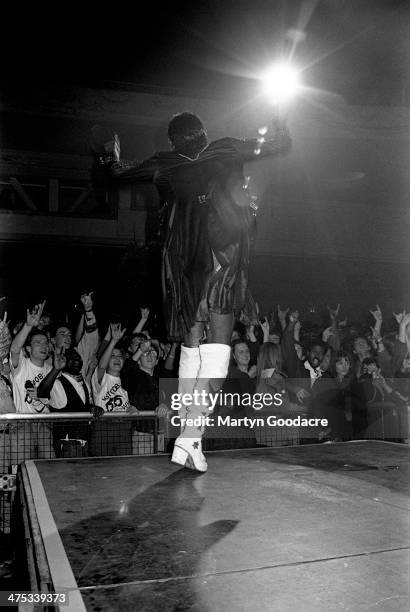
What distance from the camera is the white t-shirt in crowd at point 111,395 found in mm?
4582

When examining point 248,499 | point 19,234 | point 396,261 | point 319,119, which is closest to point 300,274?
point 396,261

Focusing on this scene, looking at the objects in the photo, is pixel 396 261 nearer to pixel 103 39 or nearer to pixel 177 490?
pixel 103 39

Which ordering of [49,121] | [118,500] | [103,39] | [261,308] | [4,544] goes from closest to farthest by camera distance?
[118,500] < [4,544] < [103,39] < [49,121] < [261,308]

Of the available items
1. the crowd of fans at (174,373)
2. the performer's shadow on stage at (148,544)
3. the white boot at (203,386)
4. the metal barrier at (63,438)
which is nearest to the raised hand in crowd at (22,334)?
the crowd of fans at (174,373)

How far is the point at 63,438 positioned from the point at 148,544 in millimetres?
2577

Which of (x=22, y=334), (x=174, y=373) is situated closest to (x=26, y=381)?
(x=22, y=334)

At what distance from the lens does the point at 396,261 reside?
12359 millimetres

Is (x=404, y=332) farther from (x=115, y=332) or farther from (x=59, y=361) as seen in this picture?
(x=59, y=361)

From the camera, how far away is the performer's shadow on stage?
134 centimetres

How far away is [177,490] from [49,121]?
879 centimetres

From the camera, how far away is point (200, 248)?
269 cm

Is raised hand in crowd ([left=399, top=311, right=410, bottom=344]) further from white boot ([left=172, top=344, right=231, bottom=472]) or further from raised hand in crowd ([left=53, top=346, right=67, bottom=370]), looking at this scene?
white boot ([left=172, top=344, right=231, bottom=472])

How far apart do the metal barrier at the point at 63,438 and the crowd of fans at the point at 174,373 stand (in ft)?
0.47

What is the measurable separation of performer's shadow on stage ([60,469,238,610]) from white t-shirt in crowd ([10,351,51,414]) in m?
2.30
